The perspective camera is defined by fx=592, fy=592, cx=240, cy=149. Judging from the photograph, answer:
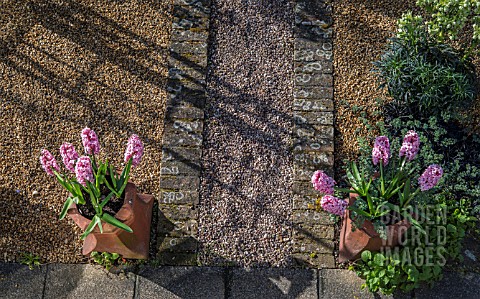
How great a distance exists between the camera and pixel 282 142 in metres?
5.41

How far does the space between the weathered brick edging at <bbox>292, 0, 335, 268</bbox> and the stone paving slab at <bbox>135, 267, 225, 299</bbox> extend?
716 millimetres

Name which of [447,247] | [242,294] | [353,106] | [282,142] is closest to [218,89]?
[282,142]

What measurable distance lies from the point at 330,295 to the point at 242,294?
28.0 inches

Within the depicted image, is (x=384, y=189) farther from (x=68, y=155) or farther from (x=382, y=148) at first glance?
(x=68, y=155)

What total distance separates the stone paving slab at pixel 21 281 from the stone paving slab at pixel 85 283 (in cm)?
7

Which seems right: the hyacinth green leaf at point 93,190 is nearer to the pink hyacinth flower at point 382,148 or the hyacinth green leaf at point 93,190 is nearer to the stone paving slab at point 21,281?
the stone paving slab at point 21,281

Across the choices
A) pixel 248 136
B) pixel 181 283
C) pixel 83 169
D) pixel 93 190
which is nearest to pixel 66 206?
pixel 93 190

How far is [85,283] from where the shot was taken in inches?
192

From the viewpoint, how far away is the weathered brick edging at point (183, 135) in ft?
16.5

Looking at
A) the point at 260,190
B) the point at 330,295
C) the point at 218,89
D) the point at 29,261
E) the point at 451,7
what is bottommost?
the point at 29,261

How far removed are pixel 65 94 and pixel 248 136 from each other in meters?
1.82

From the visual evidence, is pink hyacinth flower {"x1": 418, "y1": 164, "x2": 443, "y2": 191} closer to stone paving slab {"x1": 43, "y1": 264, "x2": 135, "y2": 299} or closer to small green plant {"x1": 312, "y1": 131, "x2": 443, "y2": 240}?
small green plant {"x1": 312, "y1": 131, "x2": 443, "y2": 240}

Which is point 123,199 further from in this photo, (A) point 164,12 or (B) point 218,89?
(A) point 164,12

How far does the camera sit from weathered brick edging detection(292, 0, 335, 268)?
5.01 m
